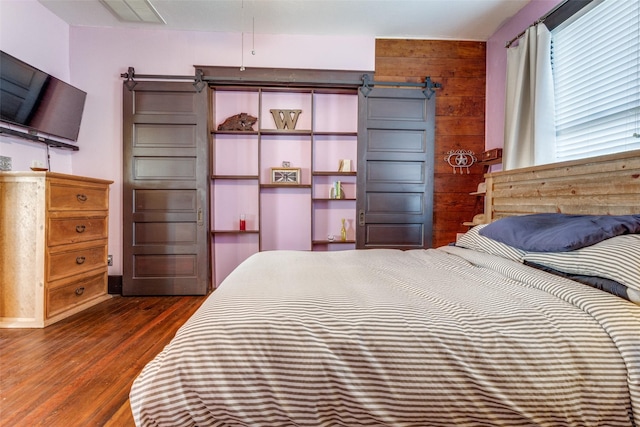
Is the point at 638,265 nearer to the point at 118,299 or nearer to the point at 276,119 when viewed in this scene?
the point at 276,119

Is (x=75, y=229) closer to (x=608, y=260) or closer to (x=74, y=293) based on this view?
(x=74, y=293)

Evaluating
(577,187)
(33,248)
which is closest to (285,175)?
(33,248)

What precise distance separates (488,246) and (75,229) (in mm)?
3194

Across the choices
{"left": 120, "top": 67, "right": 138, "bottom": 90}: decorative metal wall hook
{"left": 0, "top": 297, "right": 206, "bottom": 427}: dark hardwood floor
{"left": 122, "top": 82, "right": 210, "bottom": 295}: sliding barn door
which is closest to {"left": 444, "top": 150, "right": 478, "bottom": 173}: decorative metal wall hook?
{"left": 122, "top": 82, "right": 210, "bottom": 295}: sliding barn door

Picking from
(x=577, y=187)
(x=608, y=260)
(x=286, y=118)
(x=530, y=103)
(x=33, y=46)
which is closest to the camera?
(x=608, y=260)

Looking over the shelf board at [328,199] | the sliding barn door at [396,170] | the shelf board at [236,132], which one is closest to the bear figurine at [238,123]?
the shelf board at [236,132]

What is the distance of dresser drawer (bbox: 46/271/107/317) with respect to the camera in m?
2.39

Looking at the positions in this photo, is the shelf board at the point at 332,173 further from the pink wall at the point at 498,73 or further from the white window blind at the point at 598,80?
the white window blind at the point at 598,80

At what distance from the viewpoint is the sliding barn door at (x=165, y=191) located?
3195 mm

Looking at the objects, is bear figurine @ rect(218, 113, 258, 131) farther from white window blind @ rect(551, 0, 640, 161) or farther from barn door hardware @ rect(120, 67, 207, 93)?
white window blind @ rect(551, 0, 640, 161)

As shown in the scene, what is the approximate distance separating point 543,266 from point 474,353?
82 cm

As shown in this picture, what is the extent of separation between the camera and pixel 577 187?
1706 millimetres

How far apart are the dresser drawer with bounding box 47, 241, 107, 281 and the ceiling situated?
2308mm

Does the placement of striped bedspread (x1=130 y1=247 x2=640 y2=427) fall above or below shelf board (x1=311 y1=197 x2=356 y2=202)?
below
